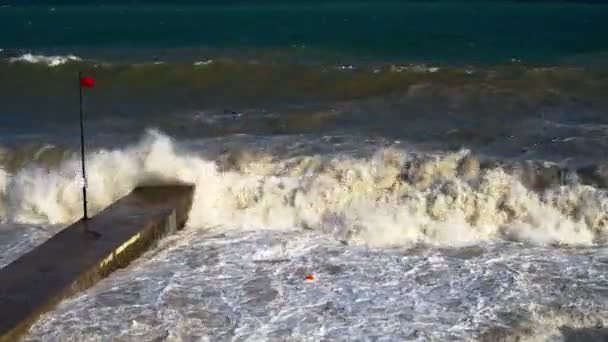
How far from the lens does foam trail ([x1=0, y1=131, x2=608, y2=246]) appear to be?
1295 cm

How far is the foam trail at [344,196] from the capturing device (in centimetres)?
1295

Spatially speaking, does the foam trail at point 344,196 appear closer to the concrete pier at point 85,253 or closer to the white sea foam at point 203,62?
the concrete pier at point 85,253

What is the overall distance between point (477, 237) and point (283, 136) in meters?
6.60

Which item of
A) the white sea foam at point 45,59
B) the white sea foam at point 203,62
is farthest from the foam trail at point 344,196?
the white sea foam at point 45,59

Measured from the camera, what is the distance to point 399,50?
33.2 m

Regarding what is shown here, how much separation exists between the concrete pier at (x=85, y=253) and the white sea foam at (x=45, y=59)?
18453 mm

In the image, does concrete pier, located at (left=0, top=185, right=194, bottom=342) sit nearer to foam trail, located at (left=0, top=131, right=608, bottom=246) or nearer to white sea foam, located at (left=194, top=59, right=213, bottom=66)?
foam trail, located at (left=0, top=131, right=608, bottom=246)

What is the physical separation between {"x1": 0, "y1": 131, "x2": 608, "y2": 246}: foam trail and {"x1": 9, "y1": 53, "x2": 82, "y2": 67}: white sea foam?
16.0m

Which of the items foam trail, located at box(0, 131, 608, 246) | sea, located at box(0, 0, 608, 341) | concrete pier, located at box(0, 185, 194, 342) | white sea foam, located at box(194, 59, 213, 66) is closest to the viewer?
concrete pier, located at box(0, 185, 194, 342)

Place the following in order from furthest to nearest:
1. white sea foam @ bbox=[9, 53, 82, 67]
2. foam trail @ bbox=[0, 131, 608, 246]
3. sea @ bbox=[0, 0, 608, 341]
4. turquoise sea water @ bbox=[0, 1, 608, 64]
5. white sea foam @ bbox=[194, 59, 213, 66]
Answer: turquoise sea water @ bbox=[0, 1, 608, 64] < white sea foam @ bbox=[9, 53, 82, 67] < white sea foam @ bbox=[194, 59, 213, 66] < foam trail @ bbox=[0, 131, 608, 246] < sea @ bbox=[0, 0, 608, 341]

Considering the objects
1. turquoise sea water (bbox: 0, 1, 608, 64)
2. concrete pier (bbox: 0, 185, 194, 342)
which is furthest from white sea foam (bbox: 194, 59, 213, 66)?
concrete pier (bbox: 0, 185, 194, 342)

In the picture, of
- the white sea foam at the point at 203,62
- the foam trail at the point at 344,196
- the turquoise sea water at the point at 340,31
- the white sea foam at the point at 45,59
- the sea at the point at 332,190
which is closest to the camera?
the sea at the point at 332,190

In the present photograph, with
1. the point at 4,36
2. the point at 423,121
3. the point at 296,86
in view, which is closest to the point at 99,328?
the point at 423,121

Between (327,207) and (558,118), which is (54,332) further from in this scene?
(558,118)
